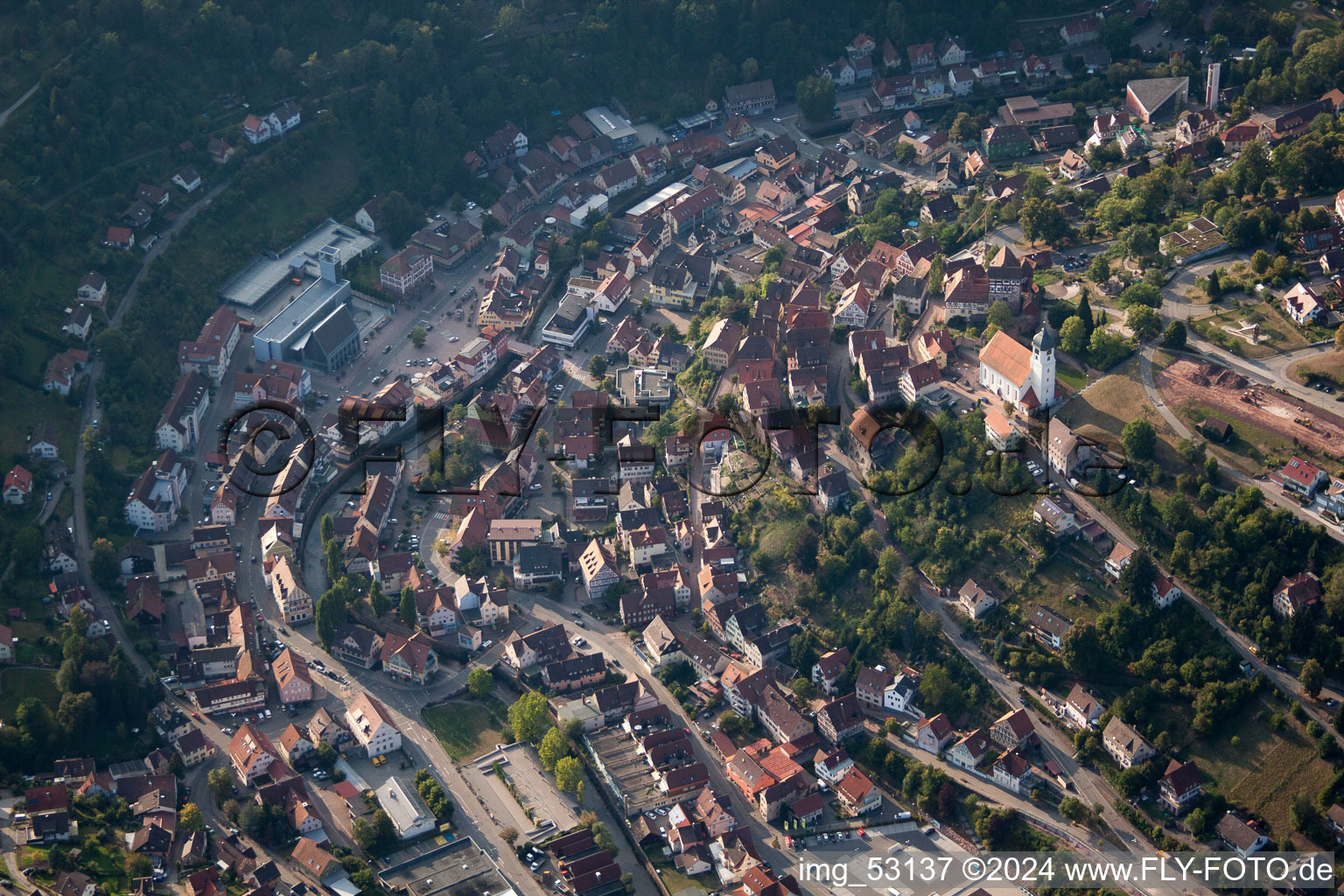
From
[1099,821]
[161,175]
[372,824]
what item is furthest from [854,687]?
[161,175]

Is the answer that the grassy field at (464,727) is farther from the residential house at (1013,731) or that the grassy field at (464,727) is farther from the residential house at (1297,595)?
the residential house at (1297,595)

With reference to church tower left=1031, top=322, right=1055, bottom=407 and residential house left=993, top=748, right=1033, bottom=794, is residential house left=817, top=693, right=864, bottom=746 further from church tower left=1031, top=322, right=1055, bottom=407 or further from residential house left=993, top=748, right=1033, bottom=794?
church tower left=1031, top=322, right=1055, bottom=407

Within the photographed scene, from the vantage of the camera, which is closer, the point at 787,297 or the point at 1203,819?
the point at 1203,819

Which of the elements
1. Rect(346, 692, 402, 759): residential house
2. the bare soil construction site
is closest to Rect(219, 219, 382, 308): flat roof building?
Rect(346, 692, 402, 759): residential house

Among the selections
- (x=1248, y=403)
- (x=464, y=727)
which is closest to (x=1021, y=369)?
(x=1248, y=403)

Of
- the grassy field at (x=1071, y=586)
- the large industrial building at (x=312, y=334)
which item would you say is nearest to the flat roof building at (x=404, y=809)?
the grassy field at (x=1071, y=586)

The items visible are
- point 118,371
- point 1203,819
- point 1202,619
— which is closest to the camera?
point 1203,819

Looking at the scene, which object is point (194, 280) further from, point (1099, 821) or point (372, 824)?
point (1099, 821)
